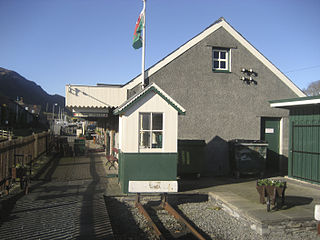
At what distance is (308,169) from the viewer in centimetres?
1016

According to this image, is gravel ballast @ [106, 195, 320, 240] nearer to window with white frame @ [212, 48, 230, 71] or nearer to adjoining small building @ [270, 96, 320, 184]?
adjoining small building @ [270, 96, 320, 184]

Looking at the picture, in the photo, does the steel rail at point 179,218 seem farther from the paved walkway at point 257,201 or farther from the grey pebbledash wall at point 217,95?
the grey pebbledash wall at point 217,95

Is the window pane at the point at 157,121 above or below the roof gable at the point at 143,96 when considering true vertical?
below

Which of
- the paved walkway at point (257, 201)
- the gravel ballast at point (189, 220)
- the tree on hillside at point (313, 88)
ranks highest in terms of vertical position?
the tree on hillside at point (313, 88)

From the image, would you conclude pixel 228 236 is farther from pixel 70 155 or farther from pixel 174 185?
pixel 70 155

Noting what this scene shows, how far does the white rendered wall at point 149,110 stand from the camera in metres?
7.82

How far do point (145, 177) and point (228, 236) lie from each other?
9.18 ft

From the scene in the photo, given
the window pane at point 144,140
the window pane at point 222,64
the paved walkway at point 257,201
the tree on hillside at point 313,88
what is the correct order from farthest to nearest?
the tree on hillside at point 313,88 < the window pane at point 222,64 < the window pane at point 144,140 < the paved walkway at point 257,201

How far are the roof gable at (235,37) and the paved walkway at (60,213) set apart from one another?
4.25 meters

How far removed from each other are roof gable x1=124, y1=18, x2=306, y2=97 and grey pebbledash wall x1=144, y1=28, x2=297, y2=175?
5.4 inches

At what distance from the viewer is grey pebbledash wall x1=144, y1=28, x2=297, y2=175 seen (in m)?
11.6

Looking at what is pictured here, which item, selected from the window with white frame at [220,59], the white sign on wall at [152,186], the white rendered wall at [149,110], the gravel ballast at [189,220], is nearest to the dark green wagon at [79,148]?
the window with white frame at [220,59]

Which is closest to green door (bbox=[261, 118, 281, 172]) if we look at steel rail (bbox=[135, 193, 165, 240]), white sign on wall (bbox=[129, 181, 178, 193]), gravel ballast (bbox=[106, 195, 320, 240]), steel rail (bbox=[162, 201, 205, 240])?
gravel ballast (bbox=[106, 195, 320, 240])

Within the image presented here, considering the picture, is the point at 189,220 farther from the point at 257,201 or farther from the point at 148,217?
the point at 257,201
